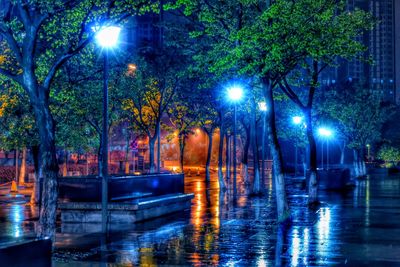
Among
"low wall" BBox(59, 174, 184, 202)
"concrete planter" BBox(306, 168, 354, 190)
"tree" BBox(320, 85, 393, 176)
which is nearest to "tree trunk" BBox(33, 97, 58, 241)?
"low wall" BBox(59, 174, 184, 202)

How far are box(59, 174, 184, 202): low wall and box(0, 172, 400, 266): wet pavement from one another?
156 centimetres

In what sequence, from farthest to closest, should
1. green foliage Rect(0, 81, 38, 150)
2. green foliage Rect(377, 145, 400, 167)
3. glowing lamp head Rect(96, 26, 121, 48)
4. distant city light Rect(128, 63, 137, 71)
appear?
green foliage Rect(377, 145, 400, 167) → distant city light Rect(128, 63, 137, 71) → green foliage Rect(0, 81, 38, 150) → glowing lamp head Rect(96, 26, 121, 48)

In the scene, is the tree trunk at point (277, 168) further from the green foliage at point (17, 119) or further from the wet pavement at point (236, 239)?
the green foliage at point (17, 119)

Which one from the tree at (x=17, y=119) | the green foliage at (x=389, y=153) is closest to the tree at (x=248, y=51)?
the tree at (x=17, y=119)

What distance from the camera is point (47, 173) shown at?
13.8m

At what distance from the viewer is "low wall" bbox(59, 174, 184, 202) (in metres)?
20.9

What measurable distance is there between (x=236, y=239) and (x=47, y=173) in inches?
206

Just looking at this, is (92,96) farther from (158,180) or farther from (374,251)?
(374,251)

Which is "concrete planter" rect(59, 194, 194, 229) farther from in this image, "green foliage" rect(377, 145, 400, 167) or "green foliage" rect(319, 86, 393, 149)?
"green foliage" rect(377, 145, 400, 167)

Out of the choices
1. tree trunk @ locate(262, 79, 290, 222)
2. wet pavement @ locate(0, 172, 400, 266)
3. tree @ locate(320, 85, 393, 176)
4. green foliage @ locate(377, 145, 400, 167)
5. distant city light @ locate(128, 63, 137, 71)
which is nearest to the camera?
wet pavement @ locate(0, 172, 400, 266)

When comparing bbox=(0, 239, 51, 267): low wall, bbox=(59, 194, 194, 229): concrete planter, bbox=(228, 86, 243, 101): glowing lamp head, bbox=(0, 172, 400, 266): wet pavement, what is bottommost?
bbox=(0, 172, 400, 266): wet pavement

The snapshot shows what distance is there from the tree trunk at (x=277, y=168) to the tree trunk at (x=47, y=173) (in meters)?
8.07

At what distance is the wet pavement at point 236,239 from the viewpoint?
12.8 m

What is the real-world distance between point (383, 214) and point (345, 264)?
A: 10673 mm
